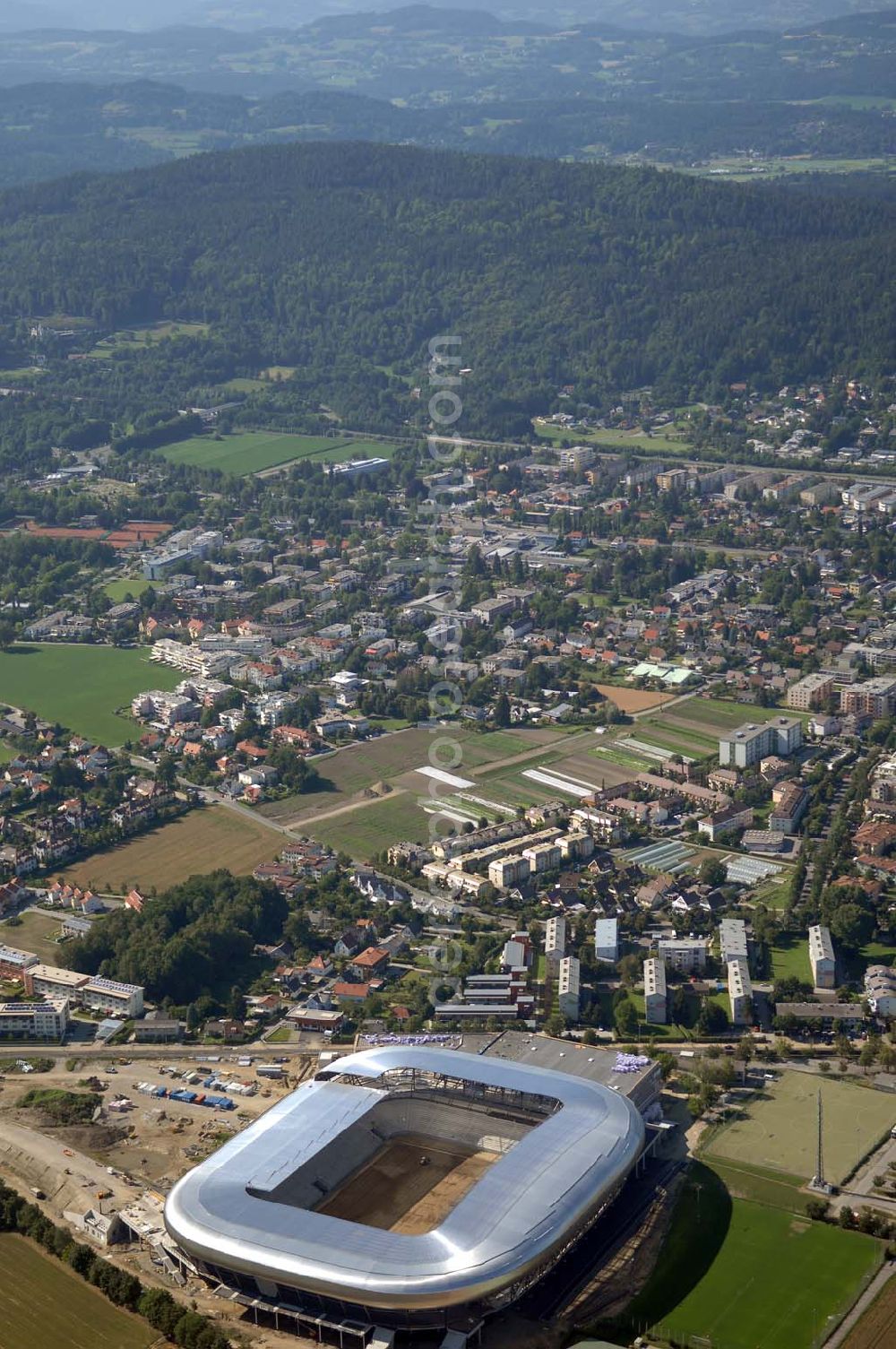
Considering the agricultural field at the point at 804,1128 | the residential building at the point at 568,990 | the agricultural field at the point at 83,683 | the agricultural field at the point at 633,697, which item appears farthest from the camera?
the agricultural field at the point at 83,683

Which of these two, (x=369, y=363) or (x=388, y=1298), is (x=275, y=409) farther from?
(x=388, y=1298)

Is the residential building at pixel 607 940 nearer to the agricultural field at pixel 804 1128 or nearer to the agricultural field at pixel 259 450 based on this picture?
the agricultural field at pixel 804 1128

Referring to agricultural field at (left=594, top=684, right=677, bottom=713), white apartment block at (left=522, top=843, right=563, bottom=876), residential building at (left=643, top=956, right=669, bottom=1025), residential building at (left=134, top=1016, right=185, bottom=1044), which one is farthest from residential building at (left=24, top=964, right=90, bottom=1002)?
agricultural field at (left=594, top=684, right=677, bottom=713)

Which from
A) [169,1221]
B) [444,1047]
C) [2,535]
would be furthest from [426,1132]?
[2,535]

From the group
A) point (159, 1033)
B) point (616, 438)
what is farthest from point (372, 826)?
point (616, 438)

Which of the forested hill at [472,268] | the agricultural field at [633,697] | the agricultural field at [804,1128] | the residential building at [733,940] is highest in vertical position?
the forested hill at [472,268]

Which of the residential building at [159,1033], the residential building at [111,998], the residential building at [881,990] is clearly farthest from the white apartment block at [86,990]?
the residential building at [881,990]
